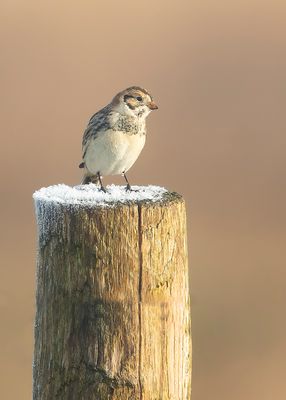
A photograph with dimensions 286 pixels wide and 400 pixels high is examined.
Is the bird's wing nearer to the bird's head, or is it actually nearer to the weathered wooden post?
the bird's head

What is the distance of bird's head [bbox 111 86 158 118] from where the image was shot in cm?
616

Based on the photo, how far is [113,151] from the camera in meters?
6.08

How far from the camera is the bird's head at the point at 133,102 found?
616 cm

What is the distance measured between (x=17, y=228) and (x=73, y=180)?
1.03 metres

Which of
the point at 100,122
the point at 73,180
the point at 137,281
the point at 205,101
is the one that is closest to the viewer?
the point at 137,281

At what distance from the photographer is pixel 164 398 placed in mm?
3537

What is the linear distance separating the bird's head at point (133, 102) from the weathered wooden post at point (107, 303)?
104 inches

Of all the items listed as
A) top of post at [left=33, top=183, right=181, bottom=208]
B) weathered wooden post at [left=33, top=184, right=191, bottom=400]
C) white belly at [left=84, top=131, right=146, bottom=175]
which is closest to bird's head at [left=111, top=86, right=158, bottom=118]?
white belly at [left=84, top=131, right=146, bottom=175]

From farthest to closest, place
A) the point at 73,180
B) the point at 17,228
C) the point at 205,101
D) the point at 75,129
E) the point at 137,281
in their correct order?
the point at 205,101 → the point at 75,129 → the point at 73,180 → the point at 17,228 → the point at 137,281

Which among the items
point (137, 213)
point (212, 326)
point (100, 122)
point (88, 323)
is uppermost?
point (100, 122)

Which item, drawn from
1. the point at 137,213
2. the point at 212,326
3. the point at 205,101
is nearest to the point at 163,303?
the point at 137,213

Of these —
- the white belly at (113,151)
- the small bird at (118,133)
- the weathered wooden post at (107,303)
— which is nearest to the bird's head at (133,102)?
the small bird at (118,133)

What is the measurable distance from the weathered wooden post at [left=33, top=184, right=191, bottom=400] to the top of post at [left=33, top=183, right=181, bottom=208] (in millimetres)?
22

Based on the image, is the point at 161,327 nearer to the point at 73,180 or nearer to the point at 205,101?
the point at 73,180
